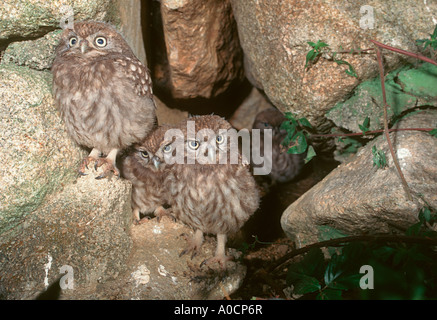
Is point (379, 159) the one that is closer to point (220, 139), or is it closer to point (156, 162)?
point (220, 139)

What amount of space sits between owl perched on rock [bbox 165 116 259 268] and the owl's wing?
0.36 metres

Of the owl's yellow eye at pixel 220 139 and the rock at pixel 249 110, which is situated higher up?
the rock at pixel 249 110

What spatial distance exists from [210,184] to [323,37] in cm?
123

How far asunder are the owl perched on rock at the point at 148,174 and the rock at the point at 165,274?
6.9 inches

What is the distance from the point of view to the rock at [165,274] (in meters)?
2.39

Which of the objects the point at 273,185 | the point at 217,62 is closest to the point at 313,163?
the point at 273,185

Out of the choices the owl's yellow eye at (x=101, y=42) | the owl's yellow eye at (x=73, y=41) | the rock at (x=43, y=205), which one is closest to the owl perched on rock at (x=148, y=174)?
the rock at (x=43, y=205)

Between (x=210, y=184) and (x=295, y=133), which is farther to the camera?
(x=295, y=133)

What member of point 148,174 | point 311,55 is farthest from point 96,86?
point 311,55

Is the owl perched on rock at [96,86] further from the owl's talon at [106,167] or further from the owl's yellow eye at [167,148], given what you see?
the owl's yellow eye at [167,148]

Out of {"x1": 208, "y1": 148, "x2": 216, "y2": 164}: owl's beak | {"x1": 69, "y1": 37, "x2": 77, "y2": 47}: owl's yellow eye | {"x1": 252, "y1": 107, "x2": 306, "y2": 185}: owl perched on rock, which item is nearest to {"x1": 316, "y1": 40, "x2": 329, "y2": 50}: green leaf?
{"x1": 208, "y1": 148, "x2": 216, "y2": 164}: owl's beak

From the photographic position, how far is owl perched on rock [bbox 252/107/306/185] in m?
4.51

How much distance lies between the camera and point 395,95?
2.84 metres

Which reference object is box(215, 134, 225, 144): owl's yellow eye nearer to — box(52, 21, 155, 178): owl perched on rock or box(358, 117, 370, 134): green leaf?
box(52, 21, 155, 178): owl perched on rock
